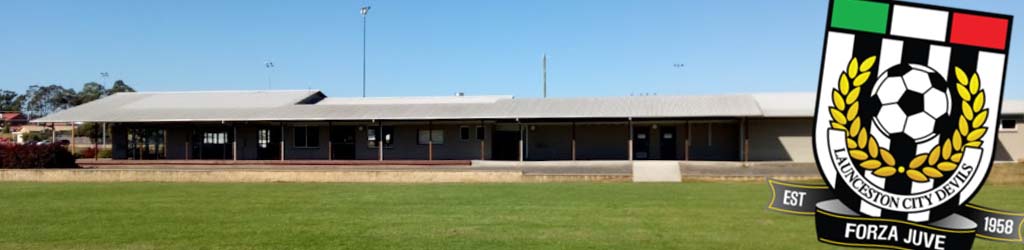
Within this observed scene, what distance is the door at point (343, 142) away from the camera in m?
33.4

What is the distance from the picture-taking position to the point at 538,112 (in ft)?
103

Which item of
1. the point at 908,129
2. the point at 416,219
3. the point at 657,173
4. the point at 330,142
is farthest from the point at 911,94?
the point at 330,142

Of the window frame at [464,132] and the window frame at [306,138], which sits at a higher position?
the window frame at [464,132]

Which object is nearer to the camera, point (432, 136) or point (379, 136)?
point (432, 136)

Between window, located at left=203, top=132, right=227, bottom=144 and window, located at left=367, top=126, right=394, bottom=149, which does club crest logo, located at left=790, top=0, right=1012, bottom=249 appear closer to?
window, located at left=367, top=126, right=394, bottom=149

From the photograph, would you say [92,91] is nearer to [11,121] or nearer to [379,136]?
[11,121]

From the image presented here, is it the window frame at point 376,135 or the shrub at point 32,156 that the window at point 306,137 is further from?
the shrub at point 32,156

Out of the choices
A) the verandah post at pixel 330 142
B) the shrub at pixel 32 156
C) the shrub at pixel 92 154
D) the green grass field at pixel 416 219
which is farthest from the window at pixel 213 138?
the green grass field at pixel 416 219

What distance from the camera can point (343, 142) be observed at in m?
33.5

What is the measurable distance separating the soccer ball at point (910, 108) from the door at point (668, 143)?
2718 cm

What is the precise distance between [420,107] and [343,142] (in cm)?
354

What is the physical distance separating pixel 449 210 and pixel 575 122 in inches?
747

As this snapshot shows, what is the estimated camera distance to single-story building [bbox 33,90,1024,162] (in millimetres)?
29609

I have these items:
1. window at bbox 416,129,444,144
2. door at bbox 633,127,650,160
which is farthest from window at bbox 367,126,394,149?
door at bbox 633,127,650,160
